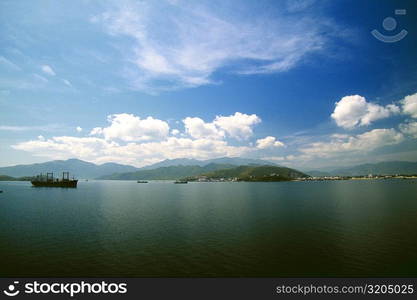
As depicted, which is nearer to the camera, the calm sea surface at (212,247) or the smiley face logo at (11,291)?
the smiley face logo at (11,291)

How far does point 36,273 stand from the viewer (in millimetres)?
33250

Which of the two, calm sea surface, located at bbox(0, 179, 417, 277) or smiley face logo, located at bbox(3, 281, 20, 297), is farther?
calm sea surface, located at bbox(0, 179, 417, 277)

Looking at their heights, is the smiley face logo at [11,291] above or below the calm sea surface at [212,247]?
above

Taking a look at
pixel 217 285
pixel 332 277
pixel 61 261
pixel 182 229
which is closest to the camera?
pixel 217 285

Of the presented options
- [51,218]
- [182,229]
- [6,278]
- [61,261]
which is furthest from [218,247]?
[51,218]

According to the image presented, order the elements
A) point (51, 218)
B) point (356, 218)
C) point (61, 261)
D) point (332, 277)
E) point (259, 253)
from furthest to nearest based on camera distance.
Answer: point (51, 218)
point (356, 218)
point (259, 253)
point (61, 261)
point (332, 277)

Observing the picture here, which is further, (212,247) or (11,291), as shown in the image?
(212,247)

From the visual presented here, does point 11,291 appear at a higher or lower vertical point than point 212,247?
higher

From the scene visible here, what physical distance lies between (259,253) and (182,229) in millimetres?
24182

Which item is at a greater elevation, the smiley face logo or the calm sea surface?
the smiley face logo

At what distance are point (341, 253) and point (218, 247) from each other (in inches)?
860

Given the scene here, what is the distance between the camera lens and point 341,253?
39594 millimetres

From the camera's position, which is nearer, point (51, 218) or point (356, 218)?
point (356, 218)

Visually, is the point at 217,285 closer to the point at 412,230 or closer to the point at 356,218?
the point at 412,230
